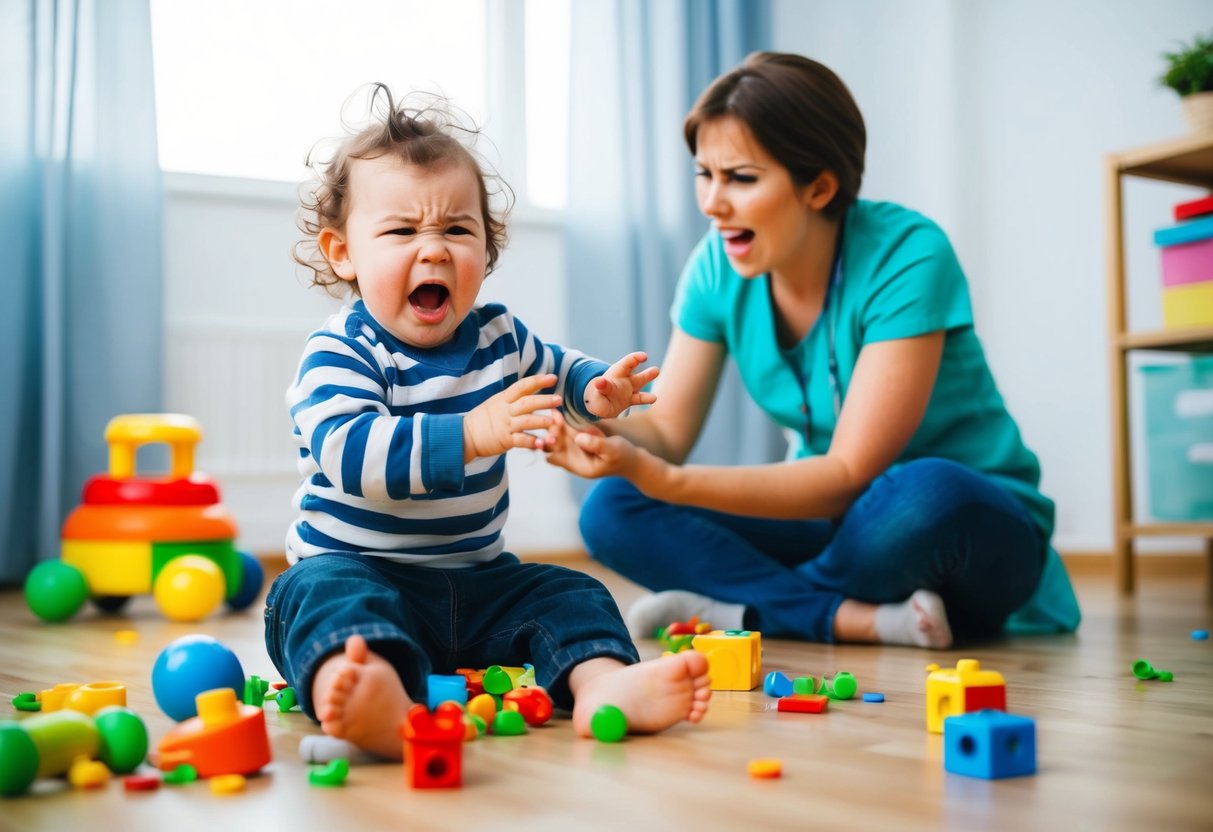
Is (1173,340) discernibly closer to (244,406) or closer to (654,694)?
(654,694)

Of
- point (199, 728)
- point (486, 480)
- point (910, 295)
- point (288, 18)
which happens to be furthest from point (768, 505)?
point (288, 18)

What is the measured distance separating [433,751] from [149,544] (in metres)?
1.37

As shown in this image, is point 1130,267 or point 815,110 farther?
point 1130,267

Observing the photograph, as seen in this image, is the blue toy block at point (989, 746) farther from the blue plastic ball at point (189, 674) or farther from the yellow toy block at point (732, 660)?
the blue plastic ball at point (189, 674)

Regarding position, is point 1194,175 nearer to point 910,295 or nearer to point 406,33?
point 910,295

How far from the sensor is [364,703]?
33.2 inches

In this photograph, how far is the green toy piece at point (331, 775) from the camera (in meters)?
0.80

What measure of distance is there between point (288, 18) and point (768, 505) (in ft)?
6.84

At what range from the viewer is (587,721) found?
3.14 ft

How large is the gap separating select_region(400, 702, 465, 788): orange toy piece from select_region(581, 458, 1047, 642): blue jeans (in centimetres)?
81

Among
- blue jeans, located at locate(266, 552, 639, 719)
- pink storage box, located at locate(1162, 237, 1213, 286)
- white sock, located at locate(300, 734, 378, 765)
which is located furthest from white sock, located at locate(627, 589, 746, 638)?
pink storage box, located at locate(1162, 237, 1213, 286)

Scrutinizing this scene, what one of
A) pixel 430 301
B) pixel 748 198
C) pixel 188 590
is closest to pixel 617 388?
pixel 430 301

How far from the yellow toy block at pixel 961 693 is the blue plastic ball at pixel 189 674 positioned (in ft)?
1.86

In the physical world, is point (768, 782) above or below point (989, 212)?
below
